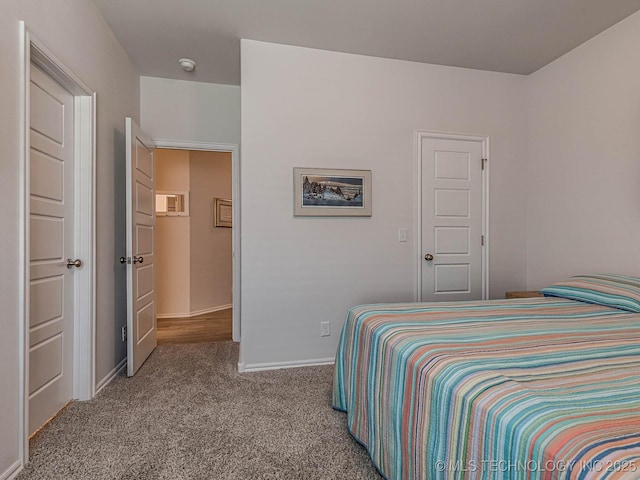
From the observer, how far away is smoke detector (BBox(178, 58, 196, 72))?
9.83ft

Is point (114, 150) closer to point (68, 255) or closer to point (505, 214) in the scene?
point (68, 255)

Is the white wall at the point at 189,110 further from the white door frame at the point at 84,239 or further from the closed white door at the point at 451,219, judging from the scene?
the closed white door at the point at 451,219

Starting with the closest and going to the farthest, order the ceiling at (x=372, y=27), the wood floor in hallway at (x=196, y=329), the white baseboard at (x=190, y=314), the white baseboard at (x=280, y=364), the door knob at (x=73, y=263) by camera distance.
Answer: the door knob at (x=73, y=263), the ceiling at (x=372, y=27), the white baseboard at (x=280, y=364), the wood floor in hallway at (x=196, y=329), the white baseboard at (x=190, y=314)

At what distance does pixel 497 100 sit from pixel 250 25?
7.69ft

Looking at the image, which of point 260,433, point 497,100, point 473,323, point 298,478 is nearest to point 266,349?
point 260,433

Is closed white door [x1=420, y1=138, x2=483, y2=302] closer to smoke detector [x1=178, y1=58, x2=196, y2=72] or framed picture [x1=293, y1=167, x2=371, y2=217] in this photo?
framed picture [x1=293, y1=167, x2=371, y2=217]

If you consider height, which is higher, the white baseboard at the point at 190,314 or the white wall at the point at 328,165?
the white wall at the point at 328,165

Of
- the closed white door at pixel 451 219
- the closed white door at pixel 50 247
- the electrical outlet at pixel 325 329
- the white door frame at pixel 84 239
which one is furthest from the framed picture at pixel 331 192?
the closed white door at pixel 50 247

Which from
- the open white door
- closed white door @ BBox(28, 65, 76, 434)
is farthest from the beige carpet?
the open white door

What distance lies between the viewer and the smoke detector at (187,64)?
3.00 metres

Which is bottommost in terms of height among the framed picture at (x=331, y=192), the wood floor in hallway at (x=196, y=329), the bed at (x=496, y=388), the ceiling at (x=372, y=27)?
the wood floor in hallway at (x=196, y=329)

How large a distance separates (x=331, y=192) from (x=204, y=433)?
75.5 inches

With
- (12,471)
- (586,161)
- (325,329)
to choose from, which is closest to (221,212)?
(325,329)

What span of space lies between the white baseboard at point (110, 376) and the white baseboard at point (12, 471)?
781 mm
